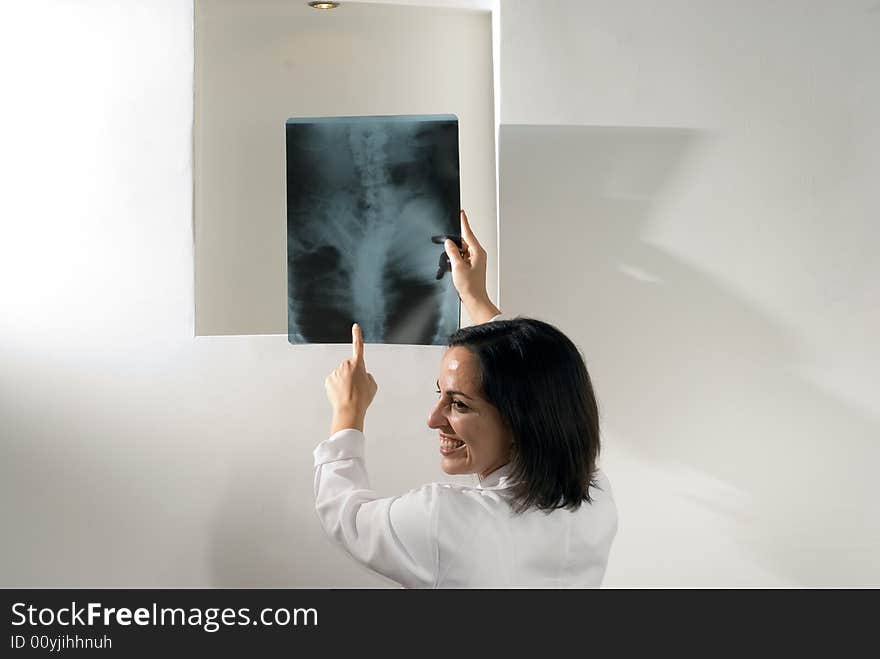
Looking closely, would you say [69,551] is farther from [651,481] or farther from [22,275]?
[651,481]

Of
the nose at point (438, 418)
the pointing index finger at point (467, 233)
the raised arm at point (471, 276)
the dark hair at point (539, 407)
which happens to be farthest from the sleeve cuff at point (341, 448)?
the pointing index finger at point (467, 233)

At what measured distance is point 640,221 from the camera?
210 centimetres

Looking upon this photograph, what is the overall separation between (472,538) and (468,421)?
171 millimetres

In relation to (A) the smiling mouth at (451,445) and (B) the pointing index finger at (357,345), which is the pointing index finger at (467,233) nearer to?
(B) the pointing index finger at (357,345)

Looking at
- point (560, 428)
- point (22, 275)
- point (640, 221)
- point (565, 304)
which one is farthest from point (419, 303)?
point (22, 275)

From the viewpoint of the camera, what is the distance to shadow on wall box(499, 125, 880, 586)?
2.09 meters

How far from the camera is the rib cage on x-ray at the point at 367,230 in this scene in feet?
6.57

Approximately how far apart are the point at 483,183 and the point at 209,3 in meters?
0.75

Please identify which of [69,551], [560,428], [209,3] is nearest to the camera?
[560,428]

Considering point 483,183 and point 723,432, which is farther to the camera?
point 483,183

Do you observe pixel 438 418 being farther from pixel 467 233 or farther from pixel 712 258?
pixel 712 258

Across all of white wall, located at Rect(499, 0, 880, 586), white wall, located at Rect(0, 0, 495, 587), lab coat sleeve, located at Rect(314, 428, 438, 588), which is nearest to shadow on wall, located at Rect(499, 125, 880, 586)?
white wall, located at Rect(499, 0, 880, 586)

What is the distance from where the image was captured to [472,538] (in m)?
1.38

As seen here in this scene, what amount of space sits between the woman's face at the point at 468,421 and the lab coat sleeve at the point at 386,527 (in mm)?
85
